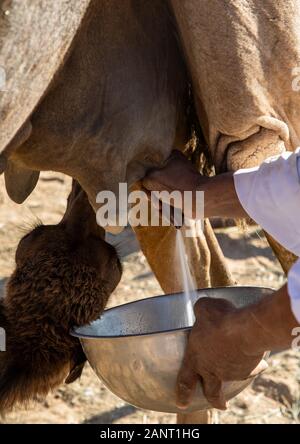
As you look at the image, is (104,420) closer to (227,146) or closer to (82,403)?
(82,403)

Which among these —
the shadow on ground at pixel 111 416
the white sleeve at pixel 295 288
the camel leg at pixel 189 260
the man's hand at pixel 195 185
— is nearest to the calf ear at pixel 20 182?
the man's hand at pixel 195 185

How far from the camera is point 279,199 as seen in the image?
187 cm

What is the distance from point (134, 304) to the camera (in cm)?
254

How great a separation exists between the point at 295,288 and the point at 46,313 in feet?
2.39

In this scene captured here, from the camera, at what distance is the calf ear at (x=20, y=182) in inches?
97.1

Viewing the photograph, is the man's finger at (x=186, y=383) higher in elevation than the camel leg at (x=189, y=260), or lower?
higher

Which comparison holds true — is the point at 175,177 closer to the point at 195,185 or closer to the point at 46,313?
the point at 195,185

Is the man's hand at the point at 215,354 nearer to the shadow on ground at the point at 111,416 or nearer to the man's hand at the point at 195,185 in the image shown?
the man's hand at the point at 195,185

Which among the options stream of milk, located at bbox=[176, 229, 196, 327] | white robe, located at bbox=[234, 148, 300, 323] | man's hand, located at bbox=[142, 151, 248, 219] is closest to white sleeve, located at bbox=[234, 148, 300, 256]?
white robe, located at bbox=[234, 148, 300, 323]

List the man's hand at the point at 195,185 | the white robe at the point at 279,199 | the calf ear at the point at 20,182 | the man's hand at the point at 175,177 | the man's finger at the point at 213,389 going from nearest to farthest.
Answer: the white robe at the point at 279,199
the man's finger at the point at 213,389
the man's hand at the point at 195,185
the man's hand at the point at 175,177
the calf ear at the point at 20,182

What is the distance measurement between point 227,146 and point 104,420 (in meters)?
1.57

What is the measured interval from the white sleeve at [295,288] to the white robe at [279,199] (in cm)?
16
